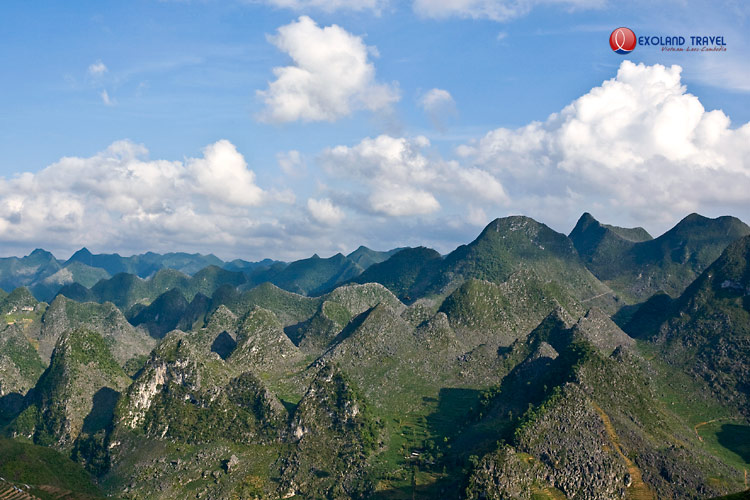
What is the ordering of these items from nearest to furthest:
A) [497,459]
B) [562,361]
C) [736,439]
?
[497,459], [562,361], [736,439]

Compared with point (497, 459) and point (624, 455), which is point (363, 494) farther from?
point (624, 455)

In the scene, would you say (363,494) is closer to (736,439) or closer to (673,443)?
(673,443)

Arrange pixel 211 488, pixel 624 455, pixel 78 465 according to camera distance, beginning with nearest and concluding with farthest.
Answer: pixel 624 455 < pixel 211 488 < pixel 78 465

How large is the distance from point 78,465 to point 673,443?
140m

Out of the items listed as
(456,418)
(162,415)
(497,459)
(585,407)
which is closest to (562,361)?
(585,407)

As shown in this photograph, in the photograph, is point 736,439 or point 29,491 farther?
point 736,439

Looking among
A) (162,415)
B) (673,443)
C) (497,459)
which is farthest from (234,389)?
(673,443)

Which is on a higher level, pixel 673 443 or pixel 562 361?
pixel 562 361

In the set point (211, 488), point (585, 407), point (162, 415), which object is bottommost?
point (211, 488)

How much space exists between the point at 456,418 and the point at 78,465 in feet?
329

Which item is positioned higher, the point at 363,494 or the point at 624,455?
the point at 624,455

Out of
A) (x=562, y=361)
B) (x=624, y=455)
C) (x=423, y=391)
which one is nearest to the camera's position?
(x=624, y=455)

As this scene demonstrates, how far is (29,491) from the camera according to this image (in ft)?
385

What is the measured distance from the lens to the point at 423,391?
19838 cm
